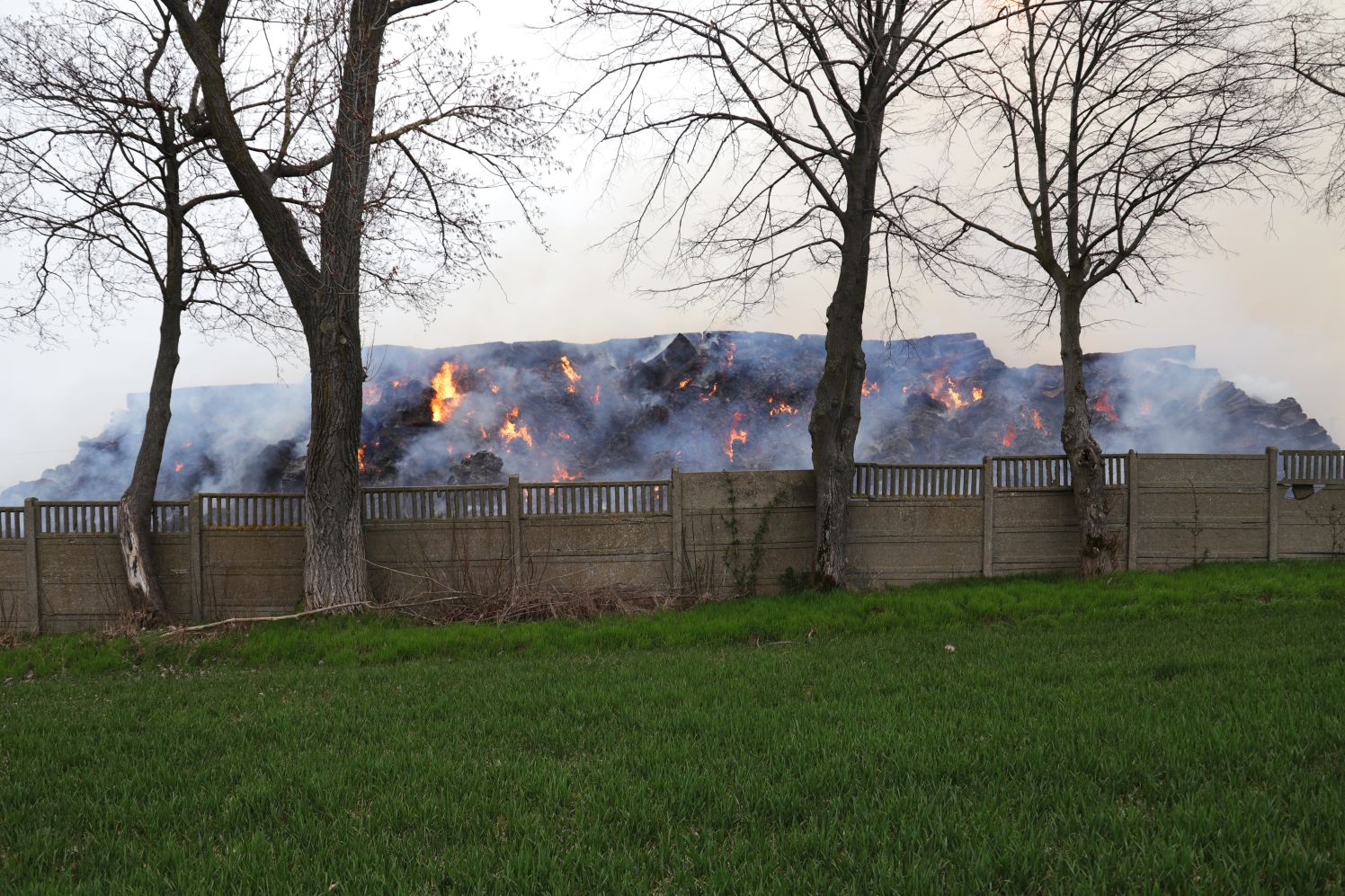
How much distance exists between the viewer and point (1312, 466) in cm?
1469

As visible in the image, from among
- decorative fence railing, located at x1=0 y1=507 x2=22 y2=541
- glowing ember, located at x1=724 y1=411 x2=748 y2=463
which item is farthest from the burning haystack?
decorative fence railing, located at x1=0 y1=507 x2=22 y2=541

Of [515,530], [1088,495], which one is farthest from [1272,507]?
[515,530]

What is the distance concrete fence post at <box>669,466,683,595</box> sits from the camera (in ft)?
40.1

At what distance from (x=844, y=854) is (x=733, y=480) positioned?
9176mm

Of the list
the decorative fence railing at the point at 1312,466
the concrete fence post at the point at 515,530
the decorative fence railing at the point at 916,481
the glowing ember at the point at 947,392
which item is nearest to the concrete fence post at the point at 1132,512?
the decorative fence railing at the point at 916,481

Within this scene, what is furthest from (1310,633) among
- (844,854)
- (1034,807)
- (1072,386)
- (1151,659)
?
(844,854)

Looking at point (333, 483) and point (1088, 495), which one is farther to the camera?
point (1088, 495)

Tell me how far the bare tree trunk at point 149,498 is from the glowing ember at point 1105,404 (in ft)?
119

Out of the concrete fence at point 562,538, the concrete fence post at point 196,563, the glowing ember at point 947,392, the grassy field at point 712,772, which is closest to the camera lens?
the grassy field at point 712,772

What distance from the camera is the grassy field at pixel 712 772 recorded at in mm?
3367

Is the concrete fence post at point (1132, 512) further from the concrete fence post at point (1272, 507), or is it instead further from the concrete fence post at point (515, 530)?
the concrete fence post at point (515, 530)

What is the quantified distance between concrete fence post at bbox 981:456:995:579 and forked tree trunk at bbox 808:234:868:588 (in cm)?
241

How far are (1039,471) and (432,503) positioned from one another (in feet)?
33.0

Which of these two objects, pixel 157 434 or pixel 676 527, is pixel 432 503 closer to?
pixel 676 527
